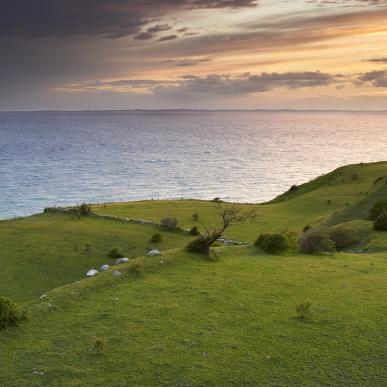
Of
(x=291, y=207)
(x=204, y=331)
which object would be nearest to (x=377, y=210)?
(x=291, y=207)

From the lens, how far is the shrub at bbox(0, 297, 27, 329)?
16.5 m

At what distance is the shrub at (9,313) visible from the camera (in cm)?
1647

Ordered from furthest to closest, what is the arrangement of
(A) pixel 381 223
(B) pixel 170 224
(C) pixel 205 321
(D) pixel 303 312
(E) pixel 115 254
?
(B) pixel 170 224 < (E) pixel 115 254 < (A) pixel 381 223 < (D) pixel 303 312 < (C) pixel 205 321

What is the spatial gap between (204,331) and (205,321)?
2.85 ft

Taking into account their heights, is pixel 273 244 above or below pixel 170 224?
above

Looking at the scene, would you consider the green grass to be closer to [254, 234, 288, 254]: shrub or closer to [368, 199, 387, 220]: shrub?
[254, 234, 288, 254]: shrub

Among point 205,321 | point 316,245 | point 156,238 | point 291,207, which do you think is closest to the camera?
point 205,321

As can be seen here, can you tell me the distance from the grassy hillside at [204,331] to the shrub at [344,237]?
37.0 ft

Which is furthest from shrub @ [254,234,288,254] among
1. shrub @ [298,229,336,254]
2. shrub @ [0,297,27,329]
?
shrub @ [0,297,27,329]

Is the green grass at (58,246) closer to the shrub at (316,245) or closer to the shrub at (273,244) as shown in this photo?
the shrub at (273,244)

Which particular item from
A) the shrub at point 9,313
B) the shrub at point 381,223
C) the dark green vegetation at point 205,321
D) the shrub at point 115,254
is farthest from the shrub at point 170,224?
the shrub at point 9,313

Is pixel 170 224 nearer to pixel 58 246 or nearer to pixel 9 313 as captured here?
pixel 58 246

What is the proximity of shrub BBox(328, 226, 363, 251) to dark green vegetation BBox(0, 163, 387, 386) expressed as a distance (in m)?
2.20

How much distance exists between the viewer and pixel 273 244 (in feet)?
97.0
